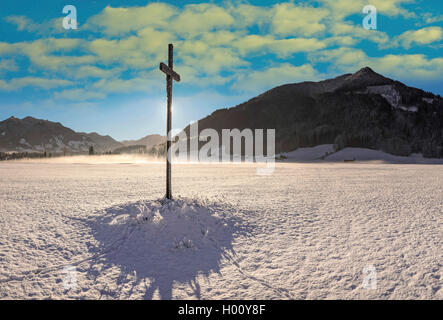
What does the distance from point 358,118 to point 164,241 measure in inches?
3860

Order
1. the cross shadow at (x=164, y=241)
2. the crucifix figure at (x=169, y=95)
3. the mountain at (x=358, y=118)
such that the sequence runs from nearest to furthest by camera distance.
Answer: the cross shadow at (x=164, y=241), the crucifix figure at (x=169, y=95), the mountain at (x=358, y=118)

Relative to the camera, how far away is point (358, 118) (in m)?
86.5

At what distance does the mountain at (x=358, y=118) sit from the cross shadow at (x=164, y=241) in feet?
238

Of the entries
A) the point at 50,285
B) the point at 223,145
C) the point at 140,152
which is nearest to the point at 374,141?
the point at 223,145

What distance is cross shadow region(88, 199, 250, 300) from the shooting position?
449 cm

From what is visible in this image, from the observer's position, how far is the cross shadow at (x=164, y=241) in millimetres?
4488

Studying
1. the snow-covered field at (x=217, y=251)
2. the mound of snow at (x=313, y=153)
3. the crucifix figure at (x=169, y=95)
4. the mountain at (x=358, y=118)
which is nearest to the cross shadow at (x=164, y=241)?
the snow-covered field at (x=217, y=251)

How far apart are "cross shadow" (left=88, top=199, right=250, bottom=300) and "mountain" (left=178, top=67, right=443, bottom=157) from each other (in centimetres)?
7244

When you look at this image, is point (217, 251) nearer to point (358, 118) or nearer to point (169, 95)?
point (169, 95)

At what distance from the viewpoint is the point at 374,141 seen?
74062 millimetres

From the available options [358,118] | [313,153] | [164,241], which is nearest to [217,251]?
[164,241]

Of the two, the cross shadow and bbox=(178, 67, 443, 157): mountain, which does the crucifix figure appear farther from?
bbox=(178, 67, 443, 157): mountain

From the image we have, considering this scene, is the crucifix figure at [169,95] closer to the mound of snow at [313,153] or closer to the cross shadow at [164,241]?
the cross shadow at [164,241]
